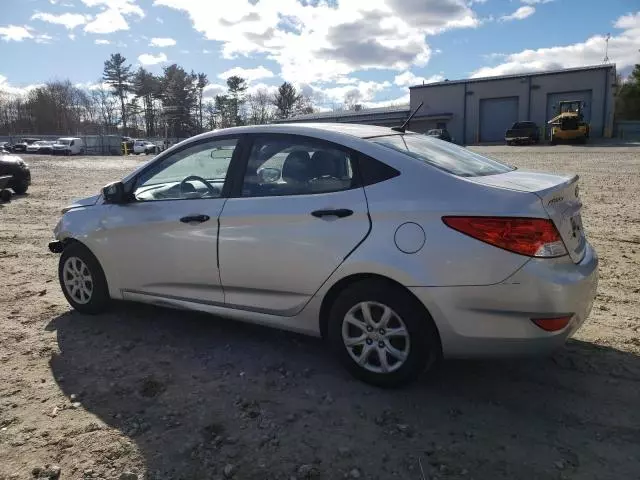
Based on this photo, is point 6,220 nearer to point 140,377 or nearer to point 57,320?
point 57,320

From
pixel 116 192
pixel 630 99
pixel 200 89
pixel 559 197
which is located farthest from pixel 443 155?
pixel 200 89

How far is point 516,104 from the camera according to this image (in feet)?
161

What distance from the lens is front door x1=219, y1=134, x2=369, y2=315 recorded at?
334cm

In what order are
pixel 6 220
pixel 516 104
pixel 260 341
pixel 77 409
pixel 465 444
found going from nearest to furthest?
pixel 465 444 → pixel 77 409 → pixel 260 341 → pixel 6 220 → pixel 516 104

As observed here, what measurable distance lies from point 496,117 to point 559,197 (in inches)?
2008

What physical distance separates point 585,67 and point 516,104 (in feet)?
20.6

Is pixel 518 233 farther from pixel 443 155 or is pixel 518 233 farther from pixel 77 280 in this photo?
pixel 77 280

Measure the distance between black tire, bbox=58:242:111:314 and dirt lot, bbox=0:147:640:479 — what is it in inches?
4.7

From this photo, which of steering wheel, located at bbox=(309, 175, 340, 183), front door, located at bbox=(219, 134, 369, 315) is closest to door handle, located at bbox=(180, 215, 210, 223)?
front door, located at bbox=(219, 134, 369, 315)

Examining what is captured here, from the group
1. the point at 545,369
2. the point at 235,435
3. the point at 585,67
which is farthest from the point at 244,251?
the point at 585,67

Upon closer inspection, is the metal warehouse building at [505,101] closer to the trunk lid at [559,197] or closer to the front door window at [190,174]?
the front door window at [190,174]

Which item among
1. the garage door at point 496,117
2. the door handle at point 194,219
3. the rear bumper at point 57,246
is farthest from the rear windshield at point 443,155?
the garage door at point 496,117

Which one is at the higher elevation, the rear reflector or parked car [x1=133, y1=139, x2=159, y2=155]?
parked car [x1=133, y1=139, x2=159, y2=155]

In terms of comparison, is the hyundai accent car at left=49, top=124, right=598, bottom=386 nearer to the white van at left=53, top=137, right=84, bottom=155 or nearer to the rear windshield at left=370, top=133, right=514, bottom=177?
the rear windshield at left=370, top=133, right=514, bottom=177
